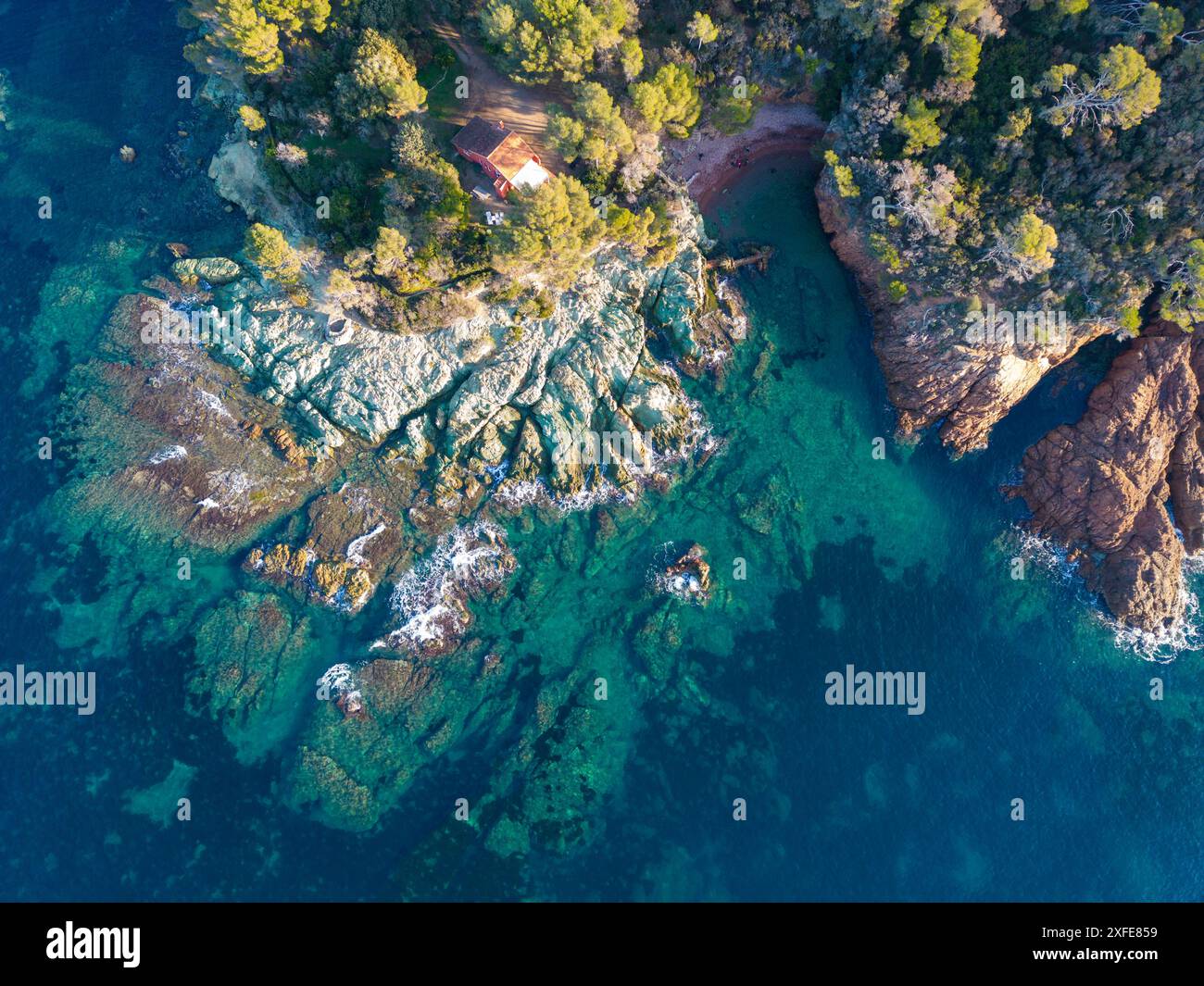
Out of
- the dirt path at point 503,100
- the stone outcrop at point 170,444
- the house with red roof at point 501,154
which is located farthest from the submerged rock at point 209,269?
the dirt path at point 503,100

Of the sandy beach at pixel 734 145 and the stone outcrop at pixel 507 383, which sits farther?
the sandy beach at pixel 734 145

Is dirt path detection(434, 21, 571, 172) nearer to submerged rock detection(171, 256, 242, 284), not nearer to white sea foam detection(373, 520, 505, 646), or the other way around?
submerged rock detection(171, 256, 242, 284)

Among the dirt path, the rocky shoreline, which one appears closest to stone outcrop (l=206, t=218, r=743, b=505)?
the dirt path

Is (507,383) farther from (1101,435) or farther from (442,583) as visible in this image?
(1101,435)

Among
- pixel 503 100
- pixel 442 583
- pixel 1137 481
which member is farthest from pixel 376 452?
pixel 1137 481

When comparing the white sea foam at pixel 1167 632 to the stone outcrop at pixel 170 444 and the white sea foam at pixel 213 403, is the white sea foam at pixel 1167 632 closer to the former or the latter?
the stone outcrop at pixel 170 444
